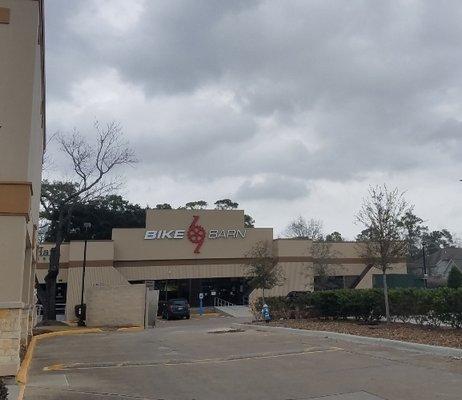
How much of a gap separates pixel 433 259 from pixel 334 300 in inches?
3080

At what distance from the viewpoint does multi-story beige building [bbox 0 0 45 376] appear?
10.6 metres

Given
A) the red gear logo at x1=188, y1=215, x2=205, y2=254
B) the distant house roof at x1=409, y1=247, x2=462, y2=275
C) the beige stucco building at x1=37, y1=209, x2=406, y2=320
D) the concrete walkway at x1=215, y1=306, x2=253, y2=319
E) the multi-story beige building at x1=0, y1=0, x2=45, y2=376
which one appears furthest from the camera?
the distant house roof at x1=409, y1=247, x2=462, y2=275

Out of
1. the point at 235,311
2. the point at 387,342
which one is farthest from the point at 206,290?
the point at 387,342

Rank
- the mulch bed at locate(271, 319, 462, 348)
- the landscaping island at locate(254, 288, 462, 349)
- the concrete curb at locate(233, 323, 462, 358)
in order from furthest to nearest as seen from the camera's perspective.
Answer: the landscaping island at locate(254, 288, 462, 349) < the mulch bed at locate(271, 319, 462, 348) < the concrete curb at locate(233, 323, 462, 358)

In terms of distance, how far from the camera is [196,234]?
50094mm

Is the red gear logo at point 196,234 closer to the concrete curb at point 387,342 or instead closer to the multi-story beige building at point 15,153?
the concrete curb at point 387,342

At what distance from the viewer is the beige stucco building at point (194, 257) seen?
1870 inches

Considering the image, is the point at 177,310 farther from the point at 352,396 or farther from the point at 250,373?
the point at 352,396

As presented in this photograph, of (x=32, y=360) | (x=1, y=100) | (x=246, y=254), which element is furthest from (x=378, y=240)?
(x=246, y=254)

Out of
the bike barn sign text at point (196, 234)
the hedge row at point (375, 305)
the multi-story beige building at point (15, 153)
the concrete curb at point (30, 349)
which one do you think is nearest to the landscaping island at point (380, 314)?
the hedge row at point (375, 305)

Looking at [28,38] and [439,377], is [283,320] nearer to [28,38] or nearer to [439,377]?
[439,377]

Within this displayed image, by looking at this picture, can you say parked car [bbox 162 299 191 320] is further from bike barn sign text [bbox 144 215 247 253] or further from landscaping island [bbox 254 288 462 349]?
landscaping island [bbox 254 288 462 349]

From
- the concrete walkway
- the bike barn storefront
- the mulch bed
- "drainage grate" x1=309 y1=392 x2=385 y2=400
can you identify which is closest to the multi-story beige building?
"drainage grate" x1=309 y1=392 x2=385 y2=400

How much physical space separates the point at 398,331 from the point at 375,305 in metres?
3.31
